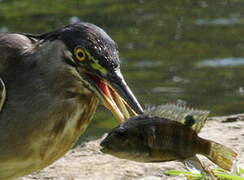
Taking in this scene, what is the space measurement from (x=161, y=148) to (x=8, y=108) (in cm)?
135

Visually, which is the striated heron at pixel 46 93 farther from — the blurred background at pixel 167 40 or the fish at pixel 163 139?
the blurred background at pixel 167 40

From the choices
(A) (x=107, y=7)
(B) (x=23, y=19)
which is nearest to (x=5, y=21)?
(B) (x=23, y=19)

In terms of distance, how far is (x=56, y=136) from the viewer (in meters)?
6.18

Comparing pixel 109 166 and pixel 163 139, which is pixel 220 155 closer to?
pixel 163 139

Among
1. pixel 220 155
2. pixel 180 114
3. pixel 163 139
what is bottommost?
pixel 220 155

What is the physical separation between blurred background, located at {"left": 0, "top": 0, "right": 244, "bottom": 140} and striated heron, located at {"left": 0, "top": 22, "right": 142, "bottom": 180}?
11.3 feet

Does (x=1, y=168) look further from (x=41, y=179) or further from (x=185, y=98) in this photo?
(x=185, y=98)

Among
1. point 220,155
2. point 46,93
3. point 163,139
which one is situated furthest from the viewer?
point 46,93

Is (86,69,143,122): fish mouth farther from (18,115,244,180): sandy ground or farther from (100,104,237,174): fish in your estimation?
(18,115,244,180): sandy ground

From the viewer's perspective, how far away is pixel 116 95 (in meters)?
5.76

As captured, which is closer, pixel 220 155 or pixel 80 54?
pixel 220 155

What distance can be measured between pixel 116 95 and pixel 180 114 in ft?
1.97

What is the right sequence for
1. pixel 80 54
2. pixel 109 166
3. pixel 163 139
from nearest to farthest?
pixel 163 139
pixel 80 54
pixel 109 166

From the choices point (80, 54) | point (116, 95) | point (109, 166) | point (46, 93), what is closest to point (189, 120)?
point (116, 95)
